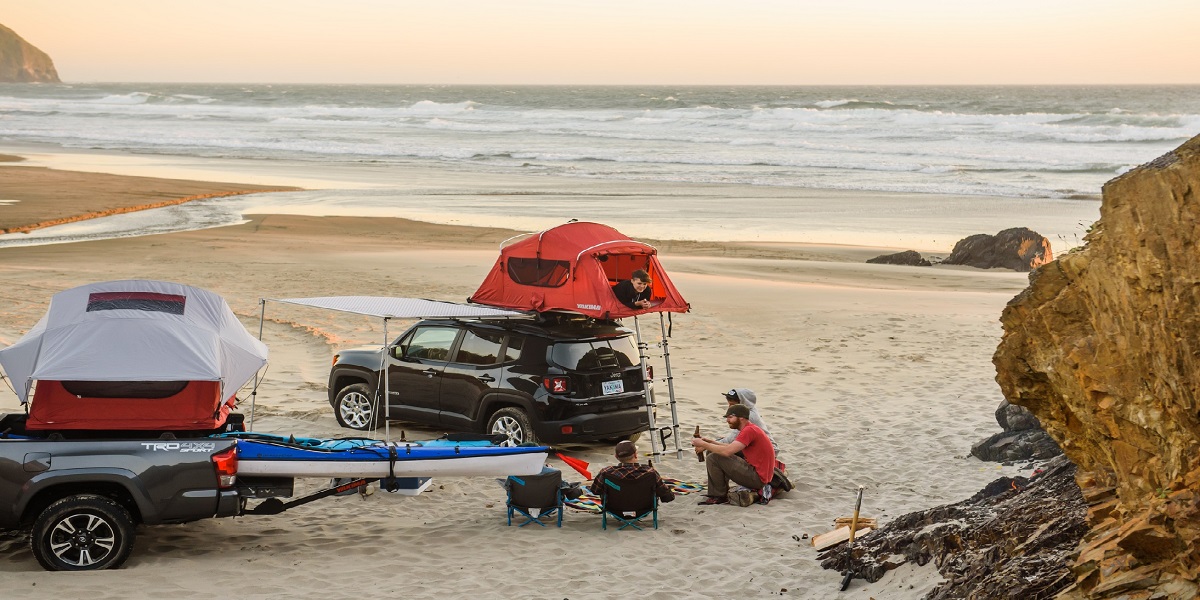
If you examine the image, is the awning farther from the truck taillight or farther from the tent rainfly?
the truck taillight

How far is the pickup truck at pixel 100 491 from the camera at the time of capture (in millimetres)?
8930

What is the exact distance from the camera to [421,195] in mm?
43156

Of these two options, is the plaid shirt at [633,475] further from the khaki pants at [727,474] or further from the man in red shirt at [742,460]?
the khaki pants at [727,474]

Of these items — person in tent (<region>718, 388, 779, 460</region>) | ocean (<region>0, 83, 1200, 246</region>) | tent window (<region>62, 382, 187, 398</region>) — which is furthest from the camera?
ocean (<region>0, 83, 1200, 246</region>)

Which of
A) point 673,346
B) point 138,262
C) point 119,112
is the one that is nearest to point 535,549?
point 673,346

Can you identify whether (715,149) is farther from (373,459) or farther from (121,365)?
(121,365)

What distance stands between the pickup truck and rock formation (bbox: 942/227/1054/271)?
23461mm

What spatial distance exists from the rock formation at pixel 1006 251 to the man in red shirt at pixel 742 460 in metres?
19.2

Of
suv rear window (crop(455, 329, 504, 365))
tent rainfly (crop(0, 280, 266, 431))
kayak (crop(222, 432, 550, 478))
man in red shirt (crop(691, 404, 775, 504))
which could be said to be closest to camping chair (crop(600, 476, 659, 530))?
kayak (crop(222, 432, 550, 478))

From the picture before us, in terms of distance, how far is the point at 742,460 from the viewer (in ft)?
37.2

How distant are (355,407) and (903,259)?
18.4 metres

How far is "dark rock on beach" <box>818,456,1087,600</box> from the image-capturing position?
696cm

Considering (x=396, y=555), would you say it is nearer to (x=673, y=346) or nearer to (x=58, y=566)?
(x=58, y=566)

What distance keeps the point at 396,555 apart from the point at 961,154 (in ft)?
189
